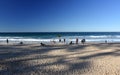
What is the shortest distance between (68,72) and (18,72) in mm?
2926

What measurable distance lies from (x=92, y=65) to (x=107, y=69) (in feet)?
5.11

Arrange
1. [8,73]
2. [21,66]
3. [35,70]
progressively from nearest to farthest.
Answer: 1. [8,73]
2. [35,70]
3. [21,66]

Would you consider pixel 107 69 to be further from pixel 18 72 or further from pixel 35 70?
pixel 18 72

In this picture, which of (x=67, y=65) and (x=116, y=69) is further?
(x=67, y=65)

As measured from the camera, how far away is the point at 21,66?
51.5 ft

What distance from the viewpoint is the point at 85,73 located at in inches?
537

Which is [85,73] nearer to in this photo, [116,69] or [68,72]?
[68,72]

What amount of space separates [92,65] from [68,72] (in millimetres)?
2923

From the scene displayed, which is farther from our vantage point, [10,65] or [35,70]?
[10,65]

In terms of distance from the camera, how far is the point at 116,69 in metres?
14.9

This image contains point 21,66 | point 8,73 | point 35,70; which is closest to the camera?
point 8,73

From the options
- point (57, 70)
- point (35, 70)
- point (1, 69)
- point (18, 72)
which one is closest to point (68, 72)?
point (57, 70)

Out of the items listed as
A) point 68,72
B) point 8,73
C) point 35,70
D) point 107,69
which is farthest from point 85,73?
point 8,73

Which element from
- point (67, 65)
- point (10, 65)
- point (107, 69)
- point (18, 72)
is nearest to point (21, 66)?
point (10, 65)
